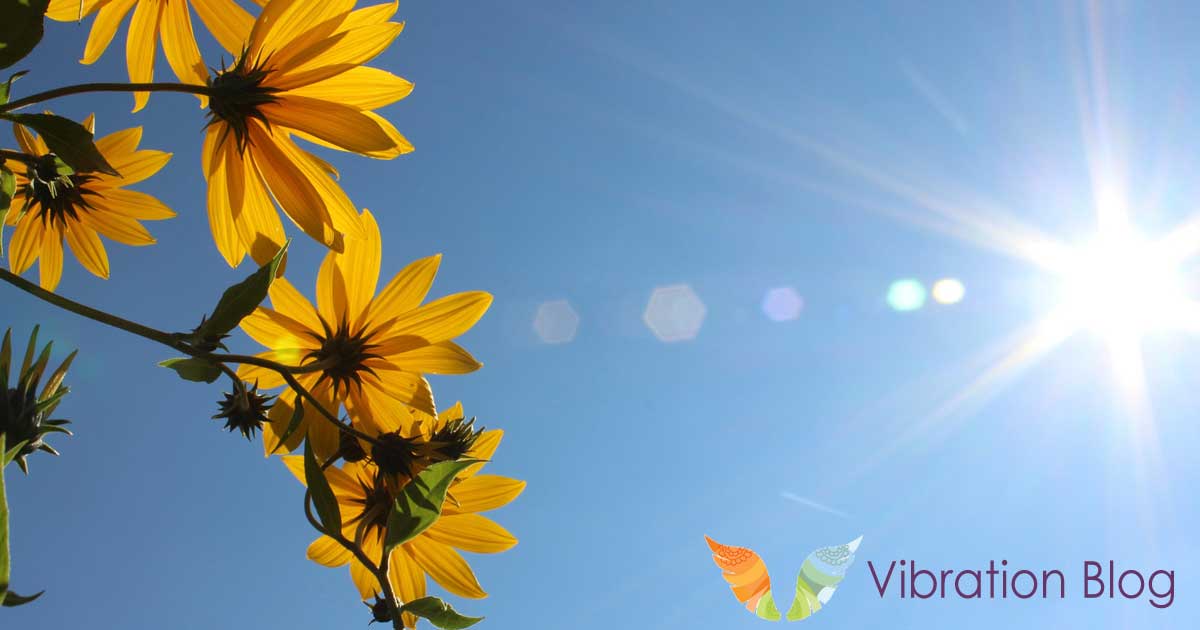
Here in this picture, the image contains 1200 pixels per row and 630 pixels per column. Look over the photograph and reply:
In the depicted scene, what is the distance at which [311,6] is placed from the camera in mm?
845

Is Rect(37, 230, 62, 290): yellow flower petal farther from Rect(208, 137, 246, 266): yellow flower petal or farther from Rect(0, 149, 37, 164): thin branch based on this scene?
Rect(0, 149, 37, 164): thin branch

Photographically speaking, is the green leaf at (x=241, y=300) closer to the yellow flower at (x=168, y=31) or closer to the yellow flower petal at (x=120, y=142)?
the yellow flower at (x=168, y=31)

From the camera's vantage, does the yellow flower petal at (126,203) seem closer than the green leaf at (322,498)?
No

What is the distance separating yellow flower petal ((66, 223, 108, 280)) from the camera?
120 cm

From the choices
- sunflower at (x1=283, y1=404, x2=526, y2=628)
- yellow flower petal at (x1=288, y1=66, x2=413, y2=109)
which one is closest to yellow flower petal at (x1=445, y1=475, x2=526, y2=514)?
sunflower at (x1=283, y1=404, x2=526, y2=628)

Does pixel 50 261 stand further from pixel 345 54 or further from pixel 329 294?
pixel 345 54

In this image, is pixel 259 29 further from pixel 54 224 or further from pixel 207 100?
pixel 54 224

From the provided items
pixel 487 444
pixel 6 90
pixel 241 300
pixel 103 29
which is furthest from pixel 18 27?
pixel 487 444

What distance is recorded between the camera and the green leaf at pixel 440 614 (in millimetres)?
689

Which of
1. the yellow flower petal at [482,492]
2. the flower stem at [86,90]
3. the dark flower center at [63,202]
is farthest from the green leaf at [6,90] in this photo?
the yellow flower petal at [482,492]

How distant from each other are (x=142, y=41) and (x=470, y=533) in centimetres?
70

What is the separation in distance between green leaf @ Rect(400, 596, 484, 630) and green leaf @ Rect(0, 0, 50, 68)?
1.49 feet

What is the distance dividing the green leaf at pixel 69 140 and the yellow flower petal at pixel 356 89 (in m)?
0.29

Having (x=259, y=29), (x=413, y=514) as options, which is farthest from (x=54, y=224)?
(x=413, y=514)
